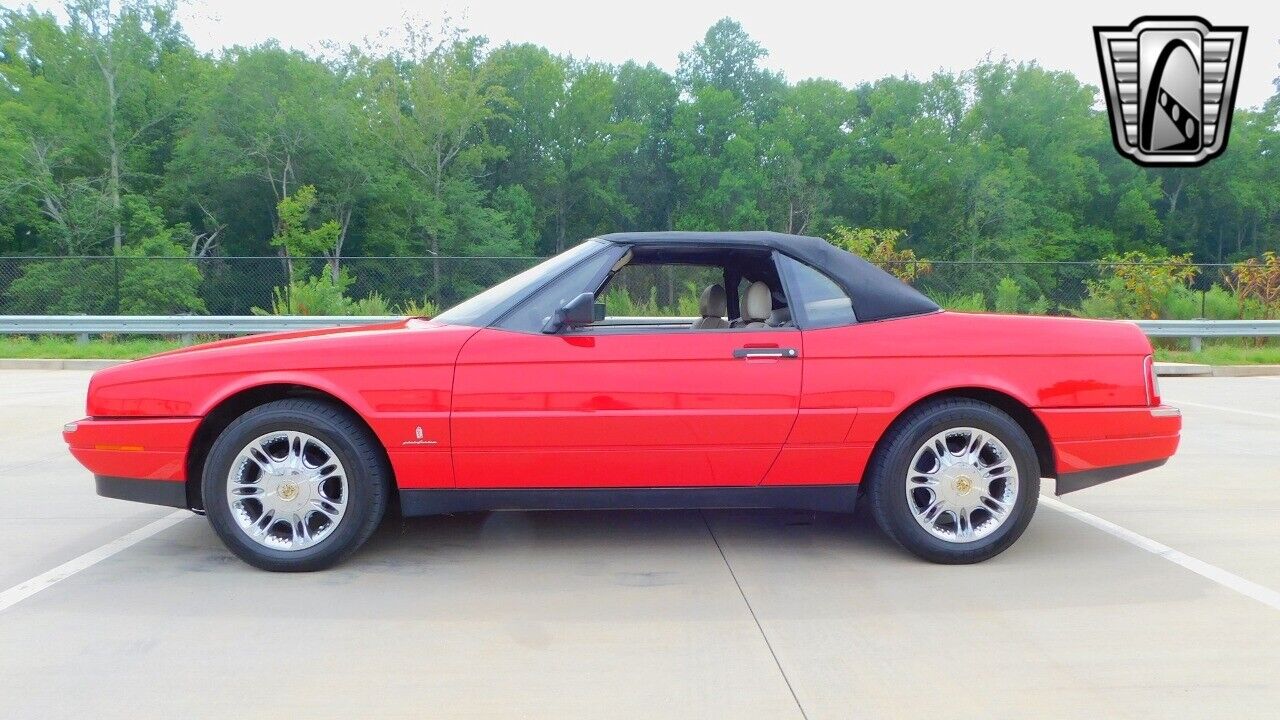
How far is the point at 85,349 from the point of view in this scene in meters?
17.3

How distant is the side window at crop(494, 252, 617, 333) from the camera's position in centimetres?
473

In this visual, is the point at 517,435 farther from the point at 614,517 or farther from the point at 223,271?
the point at 223,271

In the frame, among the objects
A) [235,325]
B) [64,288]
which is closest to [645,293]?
[235,325]

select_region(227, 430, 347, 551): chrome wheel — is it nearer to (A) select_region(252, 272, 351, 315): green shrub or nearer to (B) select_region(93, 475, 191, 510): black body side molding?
(B) select_region(93, 475, 191, 510): black body side molding

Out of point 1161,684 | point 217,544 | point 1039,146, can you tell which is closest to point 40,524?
point 217,544

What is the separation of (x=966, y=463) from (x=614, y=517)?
192cm

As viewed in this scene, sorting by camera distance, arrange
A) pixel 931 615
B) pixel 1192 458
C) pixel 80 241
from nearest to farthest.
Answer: pixel 931 615
pixel 1192 458
pixel 80 241

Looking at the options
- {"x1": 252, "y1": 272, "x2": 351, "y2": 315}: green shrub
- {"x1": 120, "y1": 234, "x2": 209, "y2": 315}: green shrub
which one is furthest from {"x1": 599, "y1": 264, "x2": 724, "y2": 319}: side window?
{"x1": 120, "y1": 234, "x2": 209, "y2": 315}: green shrub

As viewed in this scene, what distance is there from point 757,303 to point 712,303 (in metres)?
0.59

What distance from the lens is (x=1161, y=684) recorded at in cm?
342

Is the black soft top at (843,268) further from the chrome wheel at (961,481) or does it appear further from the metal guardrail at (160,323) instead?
the metal guardrail at (160,323)

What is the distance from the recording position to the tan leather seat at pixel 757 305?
5.17m

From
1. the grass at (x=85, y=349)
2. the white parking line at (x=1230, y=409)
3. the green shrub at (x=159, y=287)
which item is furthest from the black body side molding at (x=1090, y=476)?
the green shrub at (x=159, y=287)

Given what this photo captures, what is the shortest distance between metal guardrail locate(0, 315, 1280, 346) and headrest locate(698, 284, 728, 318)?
37.8 feet
